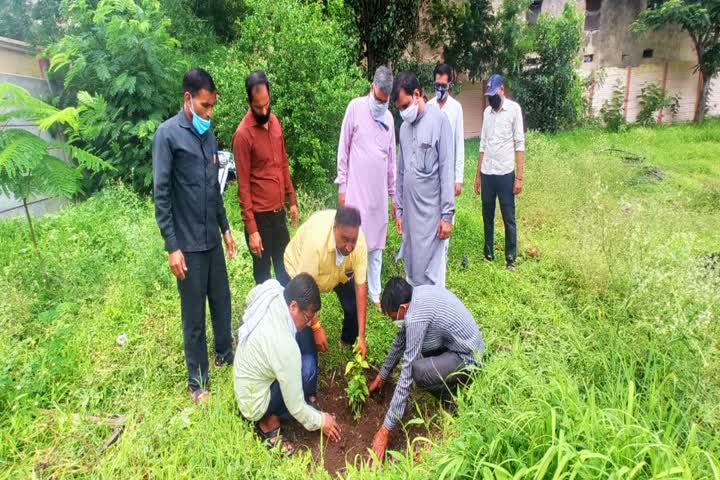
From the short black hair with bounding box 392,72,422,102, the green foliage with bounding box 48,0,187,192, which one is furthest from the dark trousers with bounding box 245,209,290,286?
the green foliage with bounding box 48,0,187,192

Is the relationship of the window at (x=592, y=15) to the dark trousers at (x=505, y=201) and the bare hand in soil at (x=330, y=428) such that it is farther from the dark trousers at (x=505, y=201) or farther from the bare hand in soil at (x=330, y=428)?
the bare hand in soil at (x=330, y=428)

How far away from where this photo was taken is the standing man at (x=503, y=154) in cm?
452

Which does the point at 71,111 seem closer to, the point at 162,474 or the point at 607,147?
the point at 162,474

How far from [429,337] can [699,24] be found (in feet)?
48.3

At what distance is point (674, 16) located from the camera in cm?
1255

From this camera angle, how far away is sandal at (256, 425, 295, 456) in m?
2.54

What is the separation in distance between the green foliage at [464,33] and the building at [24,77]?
8619mm

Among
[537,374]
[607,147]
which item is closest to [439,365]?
[537,374]

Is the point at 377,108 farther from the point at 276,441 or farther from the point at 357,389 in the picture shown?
the point at 276,441

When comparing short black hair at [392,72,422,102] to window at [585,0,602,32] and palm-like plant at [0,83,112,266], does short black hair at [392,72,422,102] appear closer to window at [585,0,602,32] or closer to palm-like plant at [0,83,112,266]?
palm-like plant at [0,83,112,266]

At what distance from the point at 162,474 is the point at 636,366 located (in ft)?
8.41

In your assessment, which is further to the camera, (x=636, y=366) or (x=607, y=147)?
(x=607, y=147)

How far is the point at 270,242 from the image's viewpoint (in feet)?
12.0

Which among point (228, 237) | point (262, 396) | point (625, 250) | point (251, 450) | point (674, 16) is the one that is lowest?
point (251, 450)
